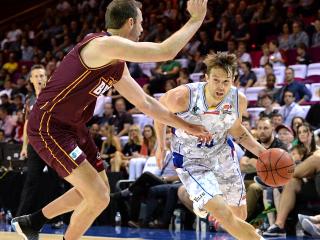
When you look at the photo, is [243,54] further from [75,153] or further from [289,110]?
[75,153]

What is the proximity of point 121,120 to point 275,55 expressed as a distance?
316 centimetres

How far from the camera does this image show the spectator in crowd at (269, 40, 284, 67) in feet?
41.5

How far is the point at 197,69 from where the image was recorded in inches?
542

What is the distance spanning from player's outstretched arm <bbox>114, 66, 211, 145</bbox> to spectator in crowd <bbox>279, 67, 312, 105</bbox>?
20.9 ft

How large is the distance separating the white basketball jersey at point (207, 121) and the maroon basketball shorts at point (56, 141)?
2.94 ft

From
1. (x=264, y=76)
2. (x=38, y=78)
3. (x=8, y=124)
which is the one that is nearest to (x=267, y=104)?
(x=264, y=76)

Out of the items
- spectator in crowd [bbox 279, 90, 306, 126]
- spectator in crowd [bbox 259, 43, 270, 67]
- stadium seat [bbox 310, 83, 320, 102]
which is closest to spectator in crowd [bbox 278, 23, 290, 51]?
spectator in crowd [bbox 259, 43, 270, 67]

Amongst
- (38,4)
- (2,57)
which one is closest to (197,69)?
(2,57)

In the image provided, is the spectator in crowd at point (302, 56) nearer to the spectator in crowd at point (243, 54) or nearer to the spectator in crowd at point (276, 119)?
the spectator in crowd at point (243, 54)

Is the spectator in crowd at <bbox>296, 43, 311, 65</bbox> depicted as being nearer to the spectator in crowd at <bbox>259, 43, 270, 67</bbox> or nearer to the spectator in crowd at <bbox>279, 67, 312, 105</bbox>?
the spectator in crowd at <bbox>259, 43, 270, 67</bbox>

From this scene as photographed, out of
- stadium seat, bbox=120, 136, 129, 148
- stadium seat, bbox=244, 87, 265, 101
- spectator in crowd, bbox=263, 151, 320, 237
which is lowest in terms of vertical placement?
spectator in crowd, bbox=263, 151, 320, 237

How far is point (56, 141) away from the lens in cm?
490

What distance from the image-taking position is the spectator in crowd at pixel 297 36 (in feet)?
43.0

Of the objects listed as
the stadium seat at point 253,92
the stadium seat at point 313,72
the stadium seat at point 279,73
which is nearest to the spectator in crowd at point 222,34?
the stadium seat at point 279,73
